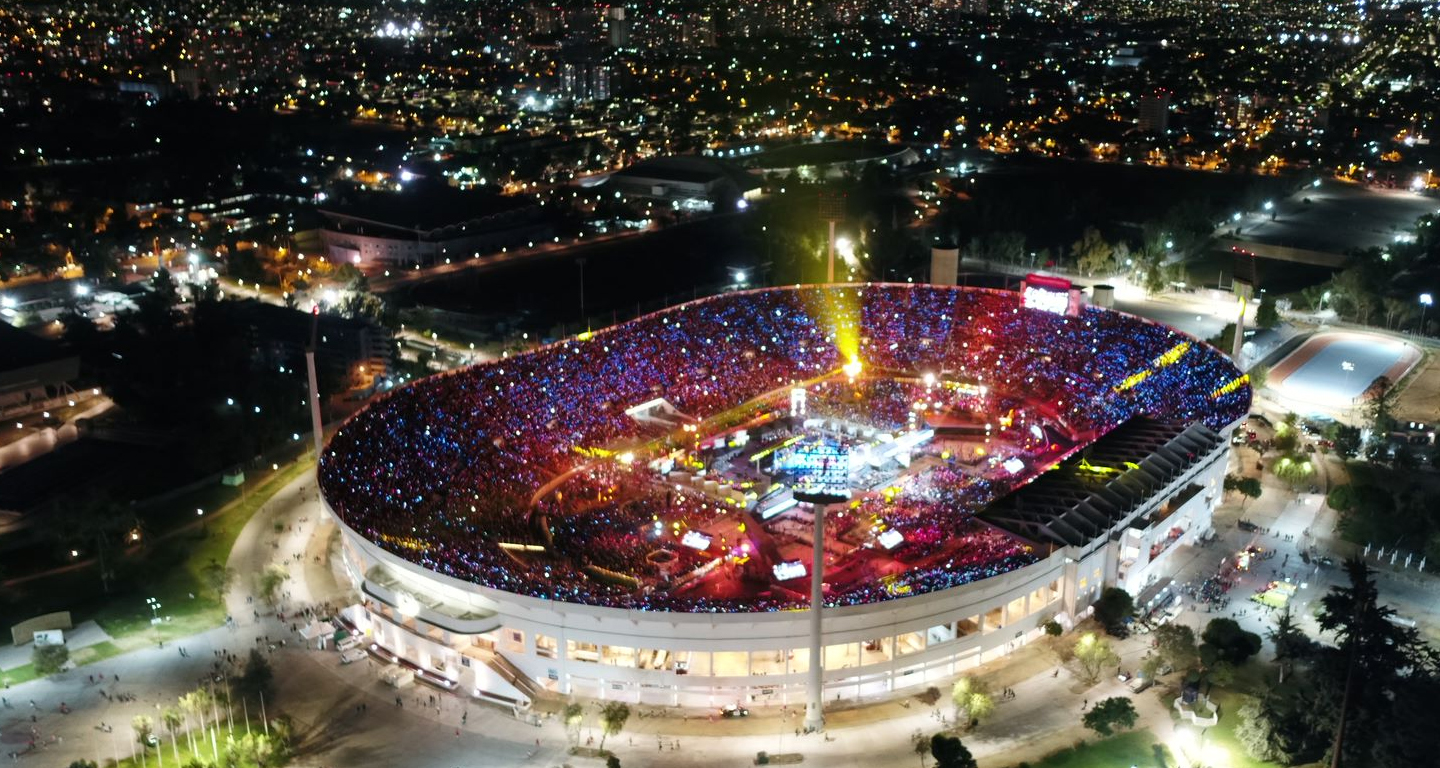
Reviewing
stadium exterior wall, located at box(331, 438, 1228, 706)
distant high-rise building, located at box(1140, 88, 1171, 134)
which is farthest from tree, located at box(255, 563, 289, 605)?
distant high-rise building, located at box(1140, 88, 1171, 134)

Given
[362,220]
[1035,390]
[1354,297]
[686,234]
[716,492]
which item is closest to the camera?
[716,492]

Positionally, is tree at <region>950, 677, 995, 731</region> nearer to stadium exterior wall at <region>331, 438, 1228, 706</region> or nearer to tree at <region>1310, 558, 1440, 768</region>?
stadium exterior wall at <region>331, 438, 1228, 706</region>

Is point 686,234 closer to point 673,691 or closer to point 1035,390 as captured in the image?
point 1035,390

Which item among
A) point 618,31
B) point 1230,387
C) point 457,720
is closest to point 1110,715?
point 457,720

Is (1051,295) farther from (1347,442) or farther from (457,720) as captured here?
(457,720)

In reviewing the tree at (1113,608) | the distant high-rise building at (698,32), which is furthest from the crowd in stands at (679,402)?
the distant high-rise building at (698,32)

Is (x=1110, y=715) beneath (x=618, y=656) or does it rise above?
beneath

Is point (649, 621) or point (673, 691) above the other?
point (649, 621)

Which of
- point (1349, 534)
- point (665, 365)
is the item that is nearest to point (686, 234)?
point (665, 365)
